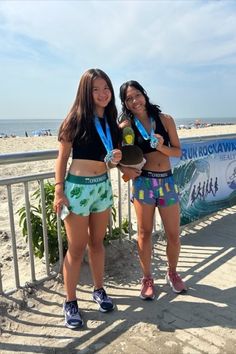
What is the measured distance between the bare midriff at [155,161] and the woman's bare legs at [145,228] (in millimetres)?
332

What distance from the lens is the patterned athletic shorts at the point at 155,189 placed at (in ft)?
10.9

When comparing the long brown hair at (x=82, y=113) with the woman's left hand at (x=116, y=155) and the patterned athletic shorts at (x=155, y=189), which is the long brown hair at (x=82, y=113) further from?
the patterned athletic shorts at (x=155, y=189)

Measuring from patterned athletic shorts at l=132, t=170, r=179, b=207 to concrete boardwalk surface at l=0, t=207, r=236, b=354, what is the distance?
36.0 inches

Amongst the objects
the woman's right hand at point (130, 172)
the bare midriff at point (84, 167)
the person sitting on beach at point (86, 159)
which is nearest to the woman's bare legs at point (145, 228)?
the woman's right hand at point (130, 172)

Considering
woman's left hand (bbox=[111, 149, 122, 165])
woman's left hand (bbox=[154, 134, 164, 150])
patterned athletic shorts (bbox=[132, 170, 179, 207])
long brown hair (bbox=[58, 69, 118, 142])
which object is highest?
long brown hair (bbox=[58, 69, 118, 142])

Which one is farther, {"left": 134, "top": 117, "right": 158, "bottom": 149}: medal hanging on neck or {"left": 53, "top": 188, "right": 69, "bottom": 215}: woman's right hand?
{"left": 134, "top": 117, "right": 158, "bottom": 149}: medal hanging on neck

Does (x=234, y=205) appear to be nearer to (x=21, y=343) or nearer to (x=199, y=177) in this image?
(x=199, y=177)

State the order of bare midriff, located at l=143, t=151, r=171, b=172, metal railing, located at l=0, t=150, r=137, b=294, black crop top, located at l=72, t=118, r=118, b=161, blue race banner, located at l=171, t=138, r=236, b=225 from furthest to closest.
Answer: blue race banner, located at l=171, t=138, r=236, b=225
bare midriff, located at l=143, t=151, r=171, b=172
metal railing, located at l=0, t=150, r=137, b=294
black crop top, located at l=72, t=118, r=118, b=161

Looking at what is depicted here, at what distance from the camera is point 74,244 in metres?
2.97

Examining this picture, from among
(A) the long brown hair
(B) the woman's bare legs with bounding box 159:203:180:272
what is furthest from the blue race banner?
(A) the long brown hair

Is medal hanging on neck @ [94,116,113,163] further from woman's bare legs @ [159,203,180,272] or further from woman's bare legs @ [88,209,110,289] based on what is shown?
woman's bare legs @ [159,203,180,272]

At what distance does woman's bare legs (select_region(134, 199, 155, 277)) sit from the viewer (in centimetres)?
339

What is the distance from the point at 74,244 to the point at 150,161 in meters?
0.98

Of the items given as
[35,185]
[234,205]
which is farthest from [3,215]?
[234,205]
